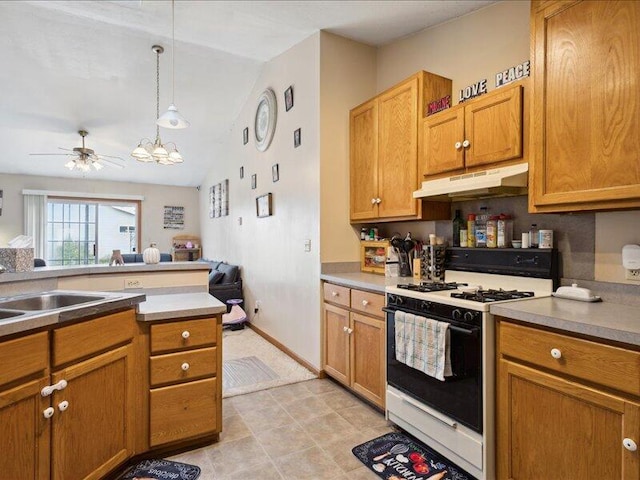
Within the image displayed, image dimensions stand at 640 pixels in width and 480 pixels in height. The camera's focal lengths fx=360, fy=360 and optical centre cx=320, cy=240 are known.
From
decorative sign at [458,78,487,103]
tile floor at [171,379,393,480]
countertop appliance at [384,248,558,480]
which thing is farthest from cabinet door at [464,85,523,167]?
tile floor at [171,379,393,480]

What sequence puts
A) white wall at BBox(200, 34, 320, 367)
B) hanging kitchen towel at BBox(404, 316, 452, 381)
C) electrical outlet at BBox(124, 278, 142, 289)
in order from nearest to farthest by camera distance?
hanging kitchen towel at BBox(404, 316, 452, 381) → electrical outlet at BBox(124, 278, 142, 289) → white wall at BBox(200, 34, 320, 367)

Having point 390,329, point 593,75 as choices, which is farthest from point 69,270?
point 593,75

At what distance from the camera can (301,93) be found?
11.2 feet

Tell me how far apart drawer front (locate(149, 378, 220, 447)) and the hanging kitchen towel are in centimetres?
114

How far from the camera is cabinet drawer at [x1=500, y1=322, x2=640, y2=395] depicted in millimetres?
1209

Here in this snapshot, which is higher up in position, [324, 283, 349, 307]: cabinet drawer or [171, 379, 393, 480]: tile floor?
[324, 283, 349, 307]: cabinet drawer

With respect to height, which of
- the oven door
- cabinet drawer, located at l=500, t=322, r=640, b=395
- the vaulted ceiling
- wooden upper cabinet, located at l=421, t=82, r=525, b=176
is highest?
the vaulted ceiling

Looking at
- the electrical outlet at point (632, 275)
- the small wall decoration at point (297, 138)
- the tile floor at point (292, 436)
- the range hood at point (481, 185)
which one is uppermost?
the small wall decoration at point (297, 138)

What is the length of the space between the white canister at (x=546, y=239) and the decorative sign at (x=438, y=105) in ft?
3.36

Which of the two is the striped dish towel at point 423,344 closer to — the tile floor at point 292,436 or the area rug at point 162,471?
the tile floor at point 292,436

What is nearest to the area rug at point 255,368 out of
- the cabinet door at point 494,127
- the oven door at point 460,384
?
the oven door at point 460,384

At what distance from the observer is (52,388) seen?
1413 mm

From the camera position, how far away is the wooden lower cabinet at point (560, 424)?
48.6 inches

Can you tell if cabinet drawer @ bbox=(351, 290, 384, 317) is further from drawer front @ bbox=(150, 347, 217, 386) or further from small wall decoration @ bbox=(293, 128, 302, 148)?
small wall decoration @ bbox=(293, 128, 302, 148)
